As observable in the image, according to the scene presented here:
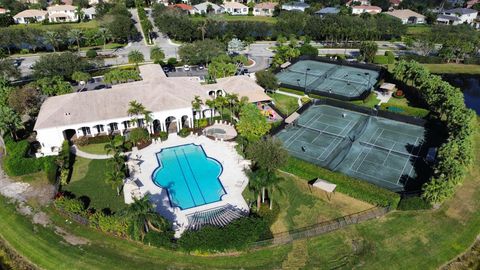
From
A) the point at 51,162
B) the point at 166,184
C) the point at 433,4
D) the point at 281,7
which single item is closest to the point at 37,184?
the point at 51,162

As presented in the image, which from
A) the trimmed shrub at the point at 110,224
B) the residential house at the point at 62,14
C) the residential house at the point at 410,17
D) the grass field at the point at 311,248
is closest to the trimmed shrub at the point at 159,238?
the grass field at the point at 311,248

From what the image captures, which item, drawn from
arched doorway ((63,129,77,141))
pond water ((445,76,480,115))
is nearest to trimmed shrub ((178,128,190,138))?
arched doorway ((63,129,77,141))

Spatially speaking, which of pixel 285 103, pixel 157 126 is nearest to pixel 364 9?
pixel 285 103

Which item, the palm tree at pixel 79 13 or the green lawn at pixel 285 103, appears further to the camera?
the palm tree at pixel 79 13

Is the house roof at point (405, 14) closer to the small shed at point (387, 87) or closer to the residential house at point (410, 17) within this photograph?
the residential house at point (410, 17)

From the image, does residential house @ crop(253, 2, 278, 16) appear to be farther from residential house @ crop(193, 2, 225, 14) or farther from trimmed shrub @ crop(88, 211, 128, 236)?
trimmed shrub @ crop(88, 211, 128, 236)

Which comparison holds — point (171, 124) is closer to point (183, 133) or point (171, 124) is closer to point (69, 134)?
point (183, 133)
